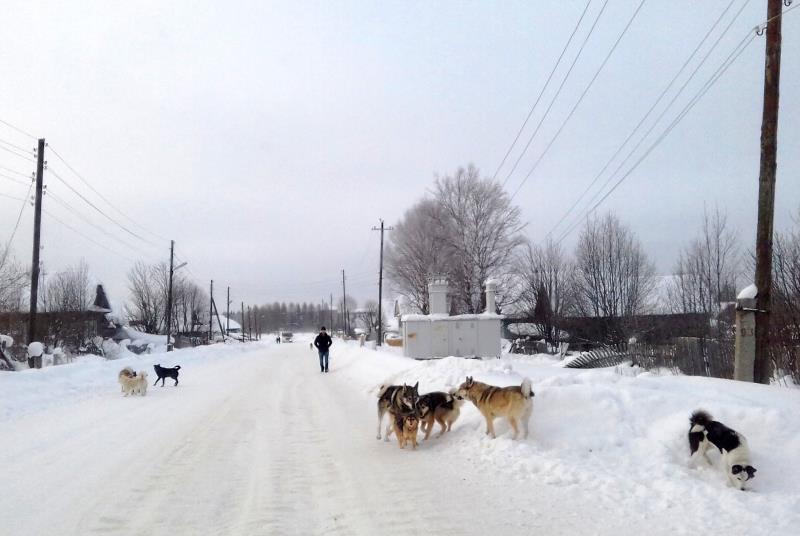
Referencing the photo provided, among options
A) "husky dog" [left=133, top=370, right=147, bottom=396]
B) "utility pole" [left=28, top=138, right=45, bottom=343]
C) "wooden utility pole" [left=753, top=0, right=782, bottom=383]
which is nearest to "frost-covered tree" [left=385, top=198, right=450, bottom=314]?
"utility pole" [left=28, top=138, right=45, bottom=343]

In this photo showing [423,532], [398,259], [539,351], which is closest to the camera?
[423,532]

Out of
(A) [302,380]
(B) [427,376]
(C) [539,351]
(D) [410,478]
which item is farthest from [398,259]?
(D) [410,478]

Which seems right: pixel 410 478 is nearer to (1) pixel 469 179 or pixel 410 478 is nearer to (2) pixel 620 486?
(2) pixel 620 486

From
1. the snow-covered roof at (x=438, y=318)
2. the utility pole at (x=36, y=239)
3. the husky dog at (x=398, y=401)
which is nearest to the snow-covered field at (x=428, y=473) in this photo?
the husky dog at (x=398, y=401)

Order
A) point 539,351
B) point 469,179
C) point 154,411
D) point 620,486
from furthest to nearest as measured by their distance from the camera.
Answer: point 469,179 → point 539,351 → point 154,411 → point 620,486

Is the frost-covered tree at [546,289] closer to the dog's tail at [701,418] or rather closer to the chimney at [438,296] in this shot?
the chimney at [438,296]

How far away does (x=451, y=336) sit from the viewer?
94.8 feet

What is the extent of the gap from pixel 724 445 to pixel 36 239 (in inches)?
984

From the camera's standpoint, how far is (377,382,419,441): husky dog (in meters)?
8.93

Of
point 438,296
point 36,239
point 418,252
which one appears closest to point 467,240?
point 418,252

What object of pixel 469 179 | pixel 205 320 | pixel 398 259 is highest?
pixel 469 179

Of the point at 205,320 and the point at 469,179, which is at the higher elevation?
the point at 469,179

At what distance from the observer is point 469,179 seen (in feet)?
156

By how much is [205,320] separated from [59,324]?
64.1 metres
